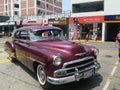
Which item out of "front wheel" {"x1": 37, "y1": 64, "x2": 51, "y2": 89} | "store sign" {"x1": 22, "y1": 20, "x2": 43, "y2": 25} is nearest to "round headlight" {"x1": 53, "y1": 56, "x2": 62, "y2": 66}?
"front wheel" {"x1": 37, "y1": 64, "x2": 51, "y2": 89}

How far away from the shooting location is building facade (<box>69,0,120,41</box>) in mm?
30131

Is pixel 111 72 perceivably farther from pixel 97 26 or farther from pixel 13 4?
pixel 13 4

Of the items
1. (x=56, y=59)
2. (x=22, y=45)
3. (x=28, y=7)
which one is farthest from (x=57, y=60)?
(x=28, y=7)

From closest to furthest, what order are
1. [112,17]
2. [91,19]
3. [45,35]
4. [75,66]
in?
[75,66] → [45,35] → [112,17] → [91,19]

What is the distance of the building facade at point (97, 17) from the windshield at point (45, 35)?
2366 centimetres

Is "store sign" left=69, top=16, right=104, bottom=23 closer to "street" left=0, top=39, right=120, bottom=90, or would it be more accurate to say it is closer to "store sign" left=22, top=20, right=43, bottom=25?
"store sign" left=22, top=20, right=43, bottom=25

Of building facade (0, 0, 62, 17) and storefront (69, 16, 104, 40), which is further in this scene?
building facade (0, 0, 62, 17)

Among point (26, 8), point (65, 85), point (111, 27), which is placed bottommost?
point (65, 85)

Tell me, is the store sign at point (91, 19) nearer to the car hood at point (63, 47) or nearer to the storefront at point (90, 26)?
the storefront at point (90, 26)

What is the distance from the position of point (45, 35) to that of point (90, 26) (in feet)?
87.1

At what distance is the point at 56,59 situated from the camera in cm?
545

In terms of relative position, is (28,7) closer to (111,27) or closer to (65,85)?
(111,27)

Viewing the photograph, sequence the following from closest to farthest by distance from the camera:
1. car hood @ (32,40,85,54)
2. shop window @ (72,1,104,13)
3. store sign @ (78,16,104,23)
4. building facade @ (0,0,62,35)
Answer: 1. car hood @ (32,40,85,54)
2. store sign @ (78,16,104,23)
3. shop window @ (72,1,104,13)
4. building facade @ (0,0,62,35)

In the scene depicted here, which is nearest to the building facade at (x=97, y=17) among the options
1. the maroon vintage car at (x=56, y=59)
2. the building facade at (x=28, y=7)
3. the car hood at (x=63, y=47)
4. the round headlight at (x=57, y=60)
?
the maroon vintage car at (x=56, y=59)
